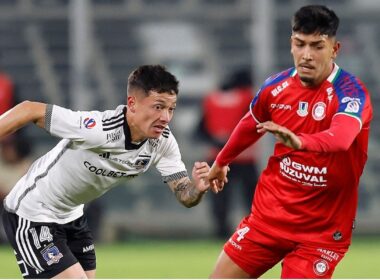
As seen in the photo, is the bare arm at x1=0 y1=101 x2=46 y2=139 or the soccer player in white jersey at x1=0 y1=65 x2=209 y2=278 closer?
the bare arm at x1=0 y1=101 x2=46 y2=139

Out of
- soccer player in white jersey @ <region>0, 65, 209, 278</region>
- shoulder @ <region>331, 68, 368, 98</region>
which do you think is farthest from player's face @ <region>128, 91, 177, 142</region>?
shoulder @ <region>331, 68, 368, 98</region>

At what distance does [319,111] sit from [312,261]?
0.83 metres

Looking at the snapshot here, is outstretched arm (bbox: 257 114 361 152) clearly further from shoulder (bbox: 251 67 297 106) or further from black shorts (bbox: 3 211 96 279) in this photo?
black shorts (bbox: 3 211 96 279)

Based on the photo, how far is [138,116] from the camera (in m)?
6.33

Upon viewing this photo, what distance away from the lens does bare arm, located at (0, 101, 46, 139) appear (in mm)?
5941

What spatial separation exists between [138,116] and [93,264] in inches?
41.4

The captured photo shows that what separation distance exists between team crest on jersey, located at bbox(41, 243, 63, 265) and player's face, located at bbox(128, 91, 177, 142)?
83cm

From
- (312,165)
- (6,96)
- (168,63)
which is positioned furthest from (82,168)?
(168,63)

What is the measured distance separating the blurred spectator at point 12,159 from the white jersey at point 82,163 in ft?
20.6

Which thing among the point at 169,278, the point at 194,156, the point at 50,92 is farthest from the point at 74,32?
the point at 169,278

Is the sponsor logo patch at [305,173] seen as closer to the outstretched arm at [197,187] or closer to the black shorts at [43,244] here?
the outstretched arm at [197,187]

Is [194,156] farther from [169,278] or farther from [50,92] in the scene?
[169,278]

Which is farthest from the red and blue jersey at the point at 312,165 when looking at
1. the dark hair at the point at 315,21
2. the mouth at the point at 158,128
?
the mouth at the point at 158,128

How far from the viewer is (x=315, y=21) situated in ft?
19.9
